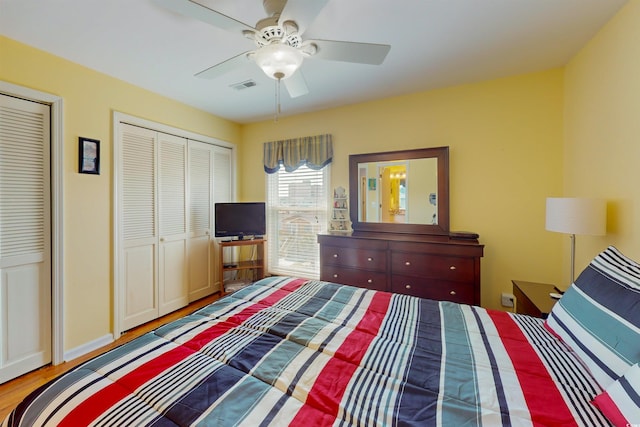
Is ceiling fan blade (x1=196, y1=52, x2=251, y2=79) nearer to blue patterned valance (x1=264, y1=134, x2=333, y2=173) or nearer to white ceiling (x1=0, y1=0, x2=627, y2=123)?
white ceiling (x1=0, y1=0, x2=627, y2=123)

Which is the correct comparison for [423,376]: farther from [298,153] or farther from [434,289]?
[298,153]

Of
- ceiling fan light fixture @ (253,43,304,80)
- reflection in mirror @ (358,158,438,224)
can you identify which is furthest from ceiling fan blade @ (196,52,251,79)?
reflection in mirror @ (358,158,438,224)

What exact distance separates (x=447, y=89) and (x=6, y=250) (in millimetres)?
4072

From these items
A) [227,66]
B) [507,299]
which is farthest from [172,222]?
[507,299]

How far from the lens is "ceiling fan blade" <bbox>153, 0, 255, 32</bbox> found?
1.22m

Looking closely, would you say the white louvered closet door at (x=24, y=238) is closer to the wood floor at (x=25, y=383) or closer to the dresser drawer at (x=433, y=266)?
the wood floor at (x=25, y=383)

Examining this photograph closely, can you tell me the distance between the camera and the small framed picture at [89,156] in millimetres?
2309

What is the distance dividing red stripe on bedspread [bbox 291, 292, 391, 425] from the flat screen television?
7.89 feet

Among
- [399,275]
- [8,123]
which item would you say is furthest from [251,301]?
[8,123]

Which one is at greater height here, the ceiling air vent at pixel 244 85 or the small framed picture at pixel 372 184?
the ceiling air vent at pixel 244 85

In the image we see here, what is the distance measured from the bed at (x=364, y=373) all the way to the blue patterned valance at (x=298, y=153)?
2.31 m

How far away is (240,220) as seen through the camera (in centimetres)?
354

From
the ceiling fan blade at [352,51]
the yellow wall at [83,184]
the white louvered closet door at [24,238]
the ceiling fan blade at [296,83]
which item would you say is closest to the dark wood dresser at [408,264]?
the ceiling fan blade at [296,83]

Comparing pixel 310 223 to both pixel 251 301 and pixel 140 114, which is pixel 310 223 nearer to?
pixel 251 301
